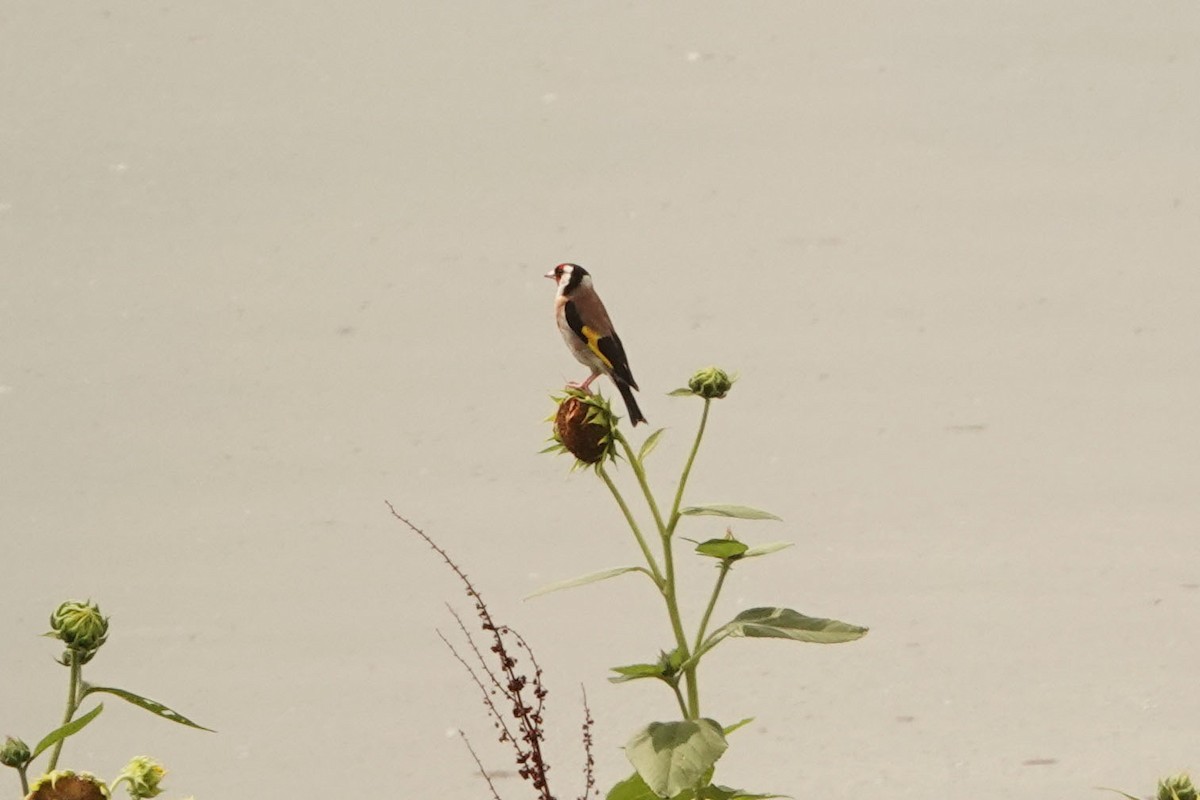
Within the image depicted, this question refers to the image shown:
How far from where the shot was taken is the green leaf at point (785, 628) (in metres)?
0.58

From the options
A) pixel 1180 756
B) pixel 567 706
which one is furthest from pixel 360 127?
pixel 1180 756

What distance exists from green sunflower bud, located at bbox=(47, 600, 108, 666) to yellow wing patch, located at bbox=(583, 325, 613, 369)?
375 millimetres

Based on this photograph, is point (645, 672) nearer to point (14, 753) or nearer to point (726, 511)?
point (726, 511)

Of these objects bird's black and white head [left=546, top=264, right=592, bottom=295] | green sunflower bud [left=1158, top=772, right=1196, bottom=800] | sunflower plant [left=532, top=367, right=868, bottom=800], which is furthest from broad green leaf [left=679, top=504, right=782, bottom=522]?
bird's black and white head [left=546, top=264, right=592, bottom=295]

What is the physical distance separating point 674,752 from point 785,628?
0.07m

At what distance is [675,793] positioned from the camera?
1.75 feet

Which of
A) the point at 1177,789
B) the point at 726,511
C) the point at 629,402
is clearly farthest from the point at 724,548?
the point at 629,402

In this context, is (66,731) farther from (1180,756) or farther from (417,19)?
(417,19)

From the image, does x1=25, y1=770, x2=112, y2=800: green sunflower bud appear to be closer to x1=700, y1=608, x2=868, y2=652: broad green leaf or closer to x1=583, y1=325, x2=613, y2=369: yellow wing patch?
x1=700, y1=608, x2=868, y2=652: broad green leaf

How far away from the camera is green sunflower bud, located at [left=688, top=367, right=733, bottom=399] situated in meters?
0.61

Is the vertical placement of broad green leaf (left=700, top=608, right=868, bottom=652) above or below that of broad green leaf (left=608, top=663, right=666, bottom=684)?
above

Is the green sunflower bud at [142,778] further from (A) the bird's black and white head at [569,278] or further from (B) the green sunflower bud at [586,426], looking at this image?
(A) the bird's black and white head at [569,278]

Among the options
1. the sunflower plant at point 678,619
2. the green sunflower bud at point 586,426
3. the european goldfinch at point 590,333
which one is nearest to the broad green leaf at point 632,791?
the sunflower plant at point 678,619

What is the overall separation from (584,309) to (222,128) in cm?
142
